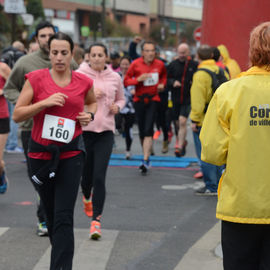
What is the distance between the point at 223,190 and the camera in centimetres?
365

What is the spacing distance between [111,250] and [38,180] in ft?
4.68

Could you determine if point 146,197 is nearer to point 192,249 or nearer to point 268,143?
point 192,249

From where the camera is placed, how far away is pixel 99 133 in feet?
21.9

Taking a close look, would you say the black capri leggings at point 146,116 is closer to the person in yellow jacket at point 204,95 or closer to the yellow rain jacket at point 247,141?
the person in yellow jacket at point 204,95

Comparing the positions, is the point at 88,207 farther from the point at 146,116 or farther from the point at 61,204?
the point at 146,116

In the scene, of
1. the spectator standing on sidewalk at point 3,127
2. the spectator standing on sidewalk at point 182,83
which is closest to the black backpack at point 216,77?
the spectator standing on sidewalk at point 3,127

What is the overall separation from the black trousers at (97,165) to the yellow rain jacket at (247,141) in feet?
9.76

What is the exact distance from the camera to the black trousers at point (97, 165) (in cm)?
646

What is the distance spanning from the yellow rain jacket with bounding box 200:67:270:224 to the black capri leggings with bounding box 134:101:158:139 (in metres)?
7.43

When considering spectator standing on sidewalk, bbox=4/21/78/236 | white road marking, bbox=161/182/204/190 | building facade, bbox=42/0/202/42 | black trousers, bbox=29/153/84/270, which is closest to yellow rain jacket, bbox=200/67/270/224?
black trousers, bbox=29/153/84/270

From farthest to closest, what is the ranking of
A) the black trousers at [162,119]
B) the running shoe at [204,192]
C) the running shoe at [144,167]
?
the black trousers at [162,119], the running shoe at [144,167], the running shoe at [204,192]

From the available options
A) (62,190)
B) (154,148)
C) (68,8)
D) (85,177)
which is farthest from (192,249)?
(68,8)

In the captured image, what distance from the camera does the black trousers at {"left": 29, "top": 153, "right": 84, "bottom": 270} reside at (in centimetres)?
477

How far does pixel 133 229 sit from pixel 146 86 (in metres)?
4.65
